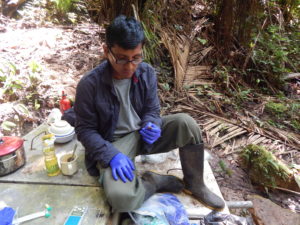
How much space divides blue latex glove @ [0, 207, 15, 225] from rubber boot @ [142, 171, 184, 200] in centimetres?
95

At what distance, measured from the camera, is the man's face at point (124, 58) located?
160 cm

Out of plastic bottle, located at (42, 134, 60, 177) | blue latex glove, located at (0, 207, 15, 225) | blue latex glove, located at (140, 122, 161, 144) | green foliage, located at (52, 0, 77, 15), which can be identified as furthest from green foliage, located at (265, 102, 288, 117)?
green foliage, located at (52, 0, 77, 15)

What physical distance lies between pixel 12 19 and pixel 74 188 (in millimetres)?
5125

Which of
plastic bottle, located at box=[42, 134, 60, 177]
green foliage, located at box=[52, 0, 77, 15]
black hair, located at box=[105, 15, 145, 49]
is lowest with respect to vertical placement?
plastic bottle, located at box=[42, 134, 60, 177]

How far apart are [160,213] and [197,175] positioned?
0.45 metres

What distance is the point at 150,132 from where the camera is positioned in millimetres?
1830

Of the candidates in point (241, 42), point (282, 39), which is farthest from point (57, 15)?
point (282, 39)

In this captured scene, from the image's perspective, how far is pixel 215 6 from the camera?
15.3 feet

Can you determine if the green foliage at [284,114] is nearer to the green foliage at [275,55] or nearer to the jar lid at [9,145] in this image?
the green foliage at [275,55]

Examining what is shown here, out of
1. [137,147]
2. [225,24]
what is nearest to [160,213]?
[137,147]

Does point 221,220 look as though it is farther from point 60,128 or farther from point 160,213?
point 60,128

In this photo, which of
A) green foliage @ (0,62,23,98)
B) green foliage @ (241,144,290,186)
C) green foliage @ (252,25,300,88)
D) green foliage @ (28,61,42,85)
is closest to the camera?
Result: green foliage @ (241,144,290,186)

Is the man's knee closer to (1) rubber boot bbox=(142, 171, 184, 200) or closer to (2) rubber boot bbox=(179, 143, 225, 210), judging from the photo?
(2) rubber boot bbox=(179, 143, 225, 210)

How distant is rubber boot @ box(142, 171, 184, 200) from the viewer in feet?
6.22
